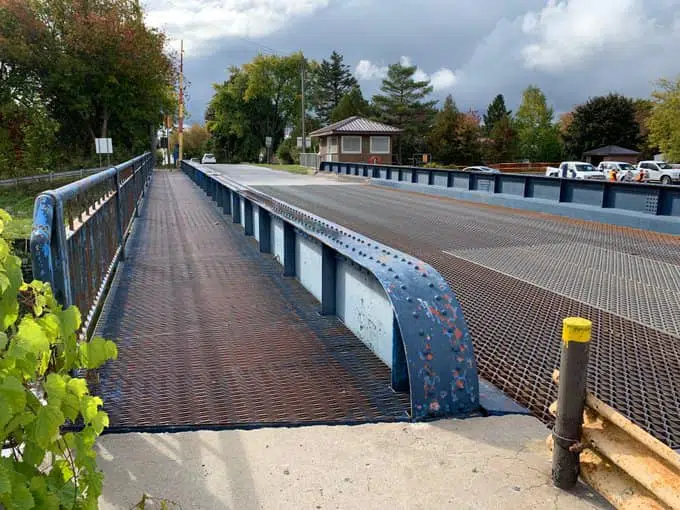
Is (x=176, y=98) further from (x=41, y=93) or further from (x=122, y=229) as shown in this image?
(x=122, y=229)

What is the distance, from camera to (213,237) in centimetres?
1062

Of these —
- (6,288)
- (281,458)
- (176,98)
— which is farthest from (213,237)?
(176,98)

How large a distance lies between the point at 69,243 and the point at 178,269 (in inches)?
154

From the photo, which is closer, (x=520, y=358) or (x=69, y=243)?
(x=69, y=243)

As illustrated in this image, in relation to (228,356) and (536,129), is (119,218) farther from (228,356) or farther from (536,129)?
(536,129)

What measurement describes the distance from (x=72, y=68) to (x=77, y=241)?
42083mm

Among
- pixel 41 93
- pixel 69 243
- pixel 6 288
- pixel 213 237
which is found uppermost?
pixel 41 93

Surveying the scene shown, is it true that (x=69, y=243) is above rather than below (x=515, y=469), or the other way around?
above

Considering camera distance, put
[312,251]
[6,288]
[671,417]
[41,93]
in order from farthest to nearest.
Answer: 1. [41,93]
2. [312,251]
3. [671,417]
4. [6,288]

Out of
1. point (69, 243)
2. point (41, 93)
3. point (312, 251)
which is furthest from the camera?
point (41, 93)

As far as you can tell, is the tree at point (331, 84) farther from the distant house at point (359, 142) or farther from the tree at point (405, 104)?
the distant house at point (359, 142)

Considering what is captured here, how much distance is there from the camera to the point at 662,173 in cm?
4184

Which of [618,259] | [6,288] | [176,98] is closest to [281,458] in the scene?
[6,288]

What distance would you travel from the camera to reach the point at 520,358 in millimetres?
4609
